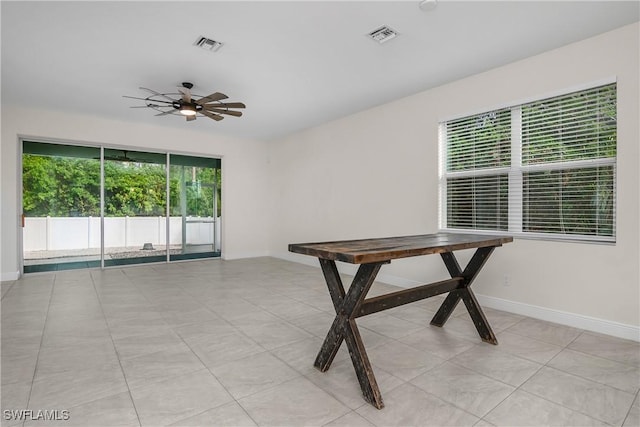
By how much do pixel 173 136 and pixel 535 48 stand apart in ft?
19.1

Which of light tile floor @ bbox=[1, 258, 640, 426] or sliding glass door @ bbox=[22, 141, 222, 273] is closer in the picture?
light tile floor @ bbox=[1, 258, 640, 426]

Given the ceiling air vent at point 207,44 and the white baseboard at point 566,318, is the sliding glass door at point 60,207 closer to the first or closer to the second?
the ceiling air vent at point 207,44

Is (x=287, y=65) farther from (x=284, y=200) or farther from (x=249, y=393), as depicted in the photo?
(x=284, y=200)

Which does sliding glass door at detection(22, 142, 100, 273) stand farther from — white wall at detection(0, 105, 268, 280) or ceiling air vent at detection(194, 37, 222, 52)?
ceiling air vent at detection(194, 37, 222, 52)

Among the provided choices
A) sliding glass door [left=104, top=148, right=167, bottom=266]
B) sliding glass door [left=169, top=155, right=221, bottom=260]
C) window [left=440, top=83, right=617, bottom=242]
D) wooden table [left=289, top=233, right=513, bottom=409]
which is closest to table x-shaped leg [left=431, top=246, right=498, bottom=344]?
wooden table [left=289, top=233, right=513, bottom=409]

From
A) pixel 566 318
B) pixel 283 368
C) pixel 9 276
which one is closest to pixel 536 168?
pixel 566 318

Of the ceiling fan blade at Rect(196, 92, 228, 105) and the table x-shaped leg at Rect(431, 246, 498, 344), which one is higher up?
the ceiling fan blade at Rect(196, 92, 228, 105)

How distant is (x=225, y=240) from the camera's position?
273 inches

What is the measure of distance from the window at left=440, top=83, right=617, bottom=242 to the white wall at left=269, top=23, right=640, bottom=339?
0.39ft

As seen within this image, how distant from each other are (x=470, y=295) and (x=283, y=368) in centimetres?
167

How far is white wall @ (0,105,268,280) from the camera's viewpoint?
16.0 feet

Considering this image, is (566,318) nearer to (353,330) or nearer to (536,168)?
(536,168)

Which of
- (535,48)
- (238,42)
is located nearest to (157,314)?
(238,42)

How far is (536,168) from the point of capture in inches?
130
